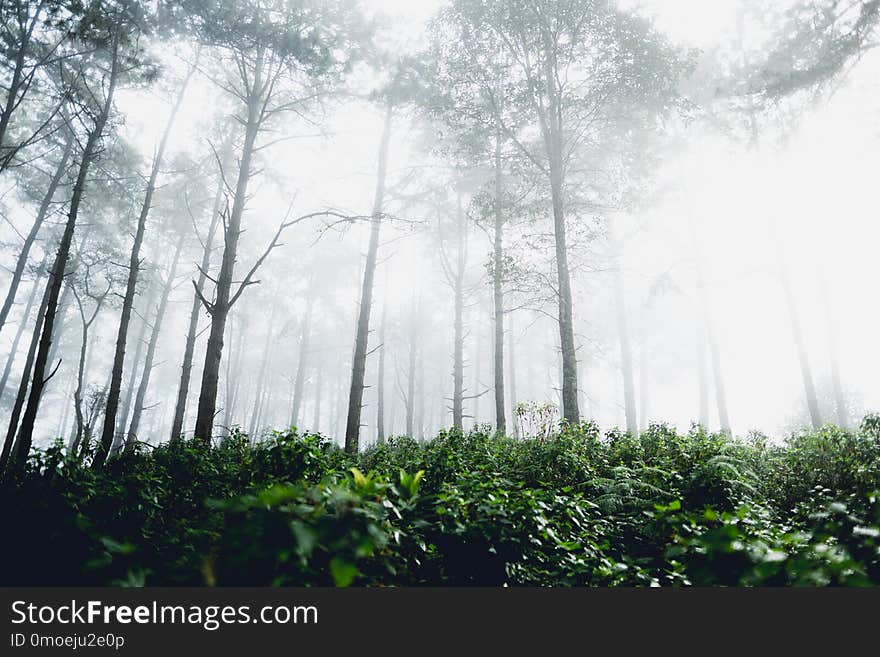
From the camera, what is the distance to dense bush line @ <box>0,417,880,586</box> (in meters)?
1.66

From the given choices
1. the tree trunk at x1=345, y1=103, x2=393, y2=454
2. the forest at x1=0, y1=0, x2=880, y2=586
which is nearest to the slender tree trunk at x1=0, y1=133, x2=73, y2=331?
the forest at x1=0, y1=0, x2=880, y2=586

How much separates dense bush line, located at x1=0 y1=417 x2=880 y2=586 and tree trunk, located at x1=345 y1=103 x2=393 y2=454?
3939mm

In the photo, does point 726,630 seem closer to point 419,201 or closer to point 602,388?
point 419,201

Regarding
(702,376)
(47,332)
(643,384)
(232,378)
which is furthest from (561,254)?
(232,378)

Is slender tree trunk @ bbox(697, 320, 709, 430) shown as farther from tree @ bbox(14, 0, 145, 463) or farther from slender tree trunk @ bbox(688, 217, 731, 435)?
tree @ bbox(14, 0, 145, 463)

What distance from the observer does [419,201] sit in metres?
15.5

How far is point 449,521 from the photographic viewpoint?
2.94 meters

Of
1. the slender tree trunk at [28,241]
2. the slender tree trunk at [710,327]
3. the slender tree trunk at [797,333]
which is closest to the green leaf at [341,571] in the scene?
the slender tree trunk at [797,333]

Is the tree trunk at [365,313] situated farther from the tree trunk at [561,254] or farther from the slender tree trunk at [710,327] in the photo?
the slender tree trunk at [710,327]

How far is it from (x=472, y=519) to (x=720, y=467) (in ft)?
12.2

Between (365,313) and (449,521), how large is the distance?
29.9ft

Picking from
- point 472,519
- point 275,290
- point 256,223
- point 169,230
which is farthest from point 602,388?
point 472,519

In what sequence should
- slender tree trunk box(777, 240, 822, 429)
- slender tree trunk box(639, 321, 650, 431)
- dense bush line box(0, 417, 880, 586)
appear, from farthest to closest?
1. slender tree trunk box(639, 321, 650, 431)
2. slender tree trunk box(777, 240, 822, 429)
3. dense bush line box(0, 417, 880, 586)

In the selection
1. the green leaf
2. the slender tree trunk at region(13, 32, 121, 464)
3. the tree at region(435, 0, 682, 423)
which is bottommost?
the green leaf
